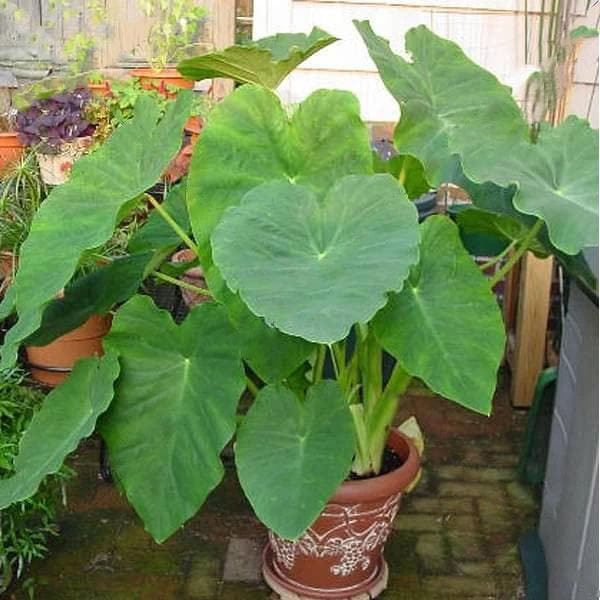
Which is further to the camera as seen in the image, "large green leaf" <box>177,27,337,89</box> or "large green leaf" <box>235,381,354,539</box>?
"large green leaf" <box>177,27,337,89</box>

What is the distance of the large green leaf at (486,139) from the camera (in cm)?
144

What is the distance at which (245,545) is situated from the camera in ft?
7.59

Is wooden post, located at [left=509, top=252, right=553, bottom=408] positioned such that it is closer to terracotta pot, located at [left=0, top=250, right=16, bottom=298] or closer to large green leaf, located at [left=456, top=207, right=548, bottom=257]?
large green leaf, located at [left=456, top=207, right=548, bottom=257]

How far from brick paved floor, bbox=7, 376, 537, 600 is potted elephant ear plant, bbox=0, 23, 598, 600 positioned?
36 centimetres

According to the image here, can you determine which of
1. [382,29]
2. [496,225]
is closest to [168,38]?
[382,29]

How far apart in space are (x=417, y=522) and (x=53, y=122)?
1706 mm

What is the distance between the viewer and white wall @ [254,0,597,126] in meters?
2.95

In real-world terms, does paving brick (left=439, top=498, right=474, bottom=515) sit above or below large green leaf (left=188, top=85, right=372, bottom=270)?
below

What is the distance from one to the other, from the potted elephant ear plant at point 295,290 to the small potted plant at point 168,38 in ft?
4.35

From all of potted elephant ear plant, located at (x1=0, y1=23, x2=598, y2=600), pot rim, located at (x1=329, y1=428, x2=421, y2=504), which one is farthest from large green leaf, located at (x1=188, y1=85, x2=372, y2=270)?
pot rim, located at (x1=329, y1=428, x2=421, y2=504)

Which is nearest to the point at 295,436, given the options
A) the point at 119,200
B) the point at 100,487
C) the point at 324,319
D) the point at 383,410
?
the point at 383,410

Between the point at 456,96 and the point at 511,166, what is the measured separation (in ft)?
1.26

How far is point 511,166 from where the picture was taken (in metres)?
1.52

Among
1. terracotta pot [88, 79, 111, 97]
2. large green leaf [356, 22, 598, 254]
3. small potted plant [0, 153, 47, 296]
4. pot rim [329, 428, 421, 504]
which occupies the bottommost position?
pot rim [329, 428, 421, 504]
